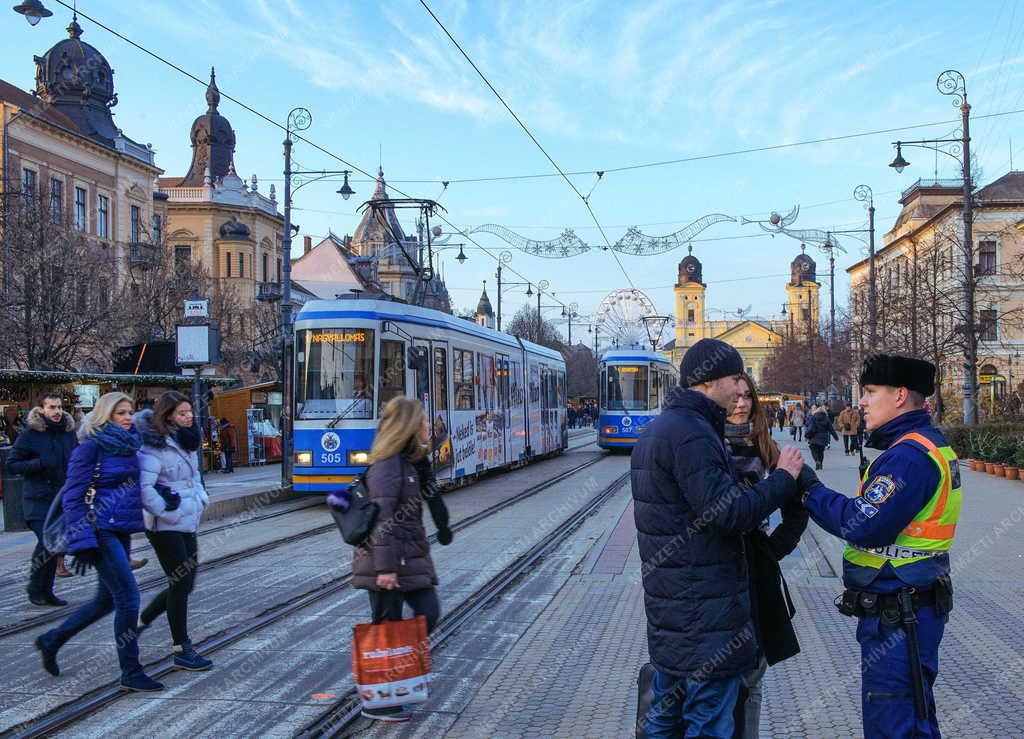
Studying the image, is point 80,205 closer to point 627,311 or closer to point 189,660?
point 627,311

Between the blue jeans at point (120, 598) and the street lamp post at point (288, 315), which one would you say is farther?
the street lamp post at point (288, 315)

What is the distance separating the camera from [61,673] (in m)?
6.65

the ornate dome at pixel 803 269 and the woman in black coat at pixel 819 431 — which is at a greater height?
the ornate dome at pixel 803 269

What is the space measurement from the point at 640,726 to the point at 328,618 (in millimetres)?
4788

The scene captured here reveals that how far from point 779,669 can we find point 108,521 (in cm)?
429

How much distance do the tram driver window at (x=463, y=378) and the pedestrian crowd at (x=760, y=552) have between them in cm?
1533

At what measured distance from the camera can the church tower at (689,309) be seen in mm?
130375

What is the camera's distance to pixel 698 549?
12.2 feet

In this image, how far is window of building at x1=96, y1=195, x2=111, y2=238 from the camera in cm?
5172

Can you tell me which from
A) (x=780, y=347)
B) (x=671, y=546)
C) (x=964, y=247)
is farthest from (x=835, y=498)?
(x=780, y=347)

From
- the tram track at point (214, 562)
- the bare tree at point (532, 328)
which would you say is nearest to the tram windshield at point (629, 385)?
the tram track at point (214, 562)

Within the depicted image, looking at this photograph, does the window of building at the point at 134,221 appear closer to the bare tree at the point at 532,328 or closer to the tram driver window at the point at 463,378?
the bare tree at the point at 532,328

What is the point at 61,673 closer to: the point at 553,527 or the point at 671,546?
the point at 671,546

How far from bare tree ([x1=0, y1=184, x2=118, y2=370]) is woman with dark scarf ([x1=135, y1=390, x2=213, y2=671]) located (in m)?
20.9
